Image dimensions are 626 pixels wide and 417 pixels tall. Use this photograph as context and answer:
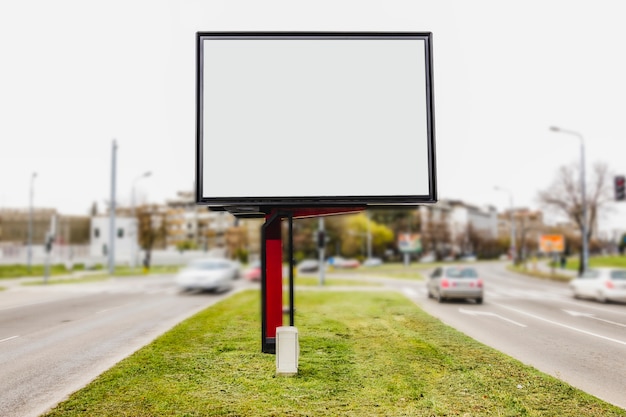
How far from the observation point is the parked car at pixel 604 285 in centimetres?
2025

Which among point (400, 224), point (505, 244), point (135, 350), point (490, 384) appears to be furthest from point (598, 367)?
point (505, 244)

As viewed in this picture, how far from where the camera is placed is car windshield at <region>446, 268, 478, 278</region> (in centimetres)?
2081

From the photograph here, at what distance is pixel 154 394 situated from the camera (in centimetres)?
788

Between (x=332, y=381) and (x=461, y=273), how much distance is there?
44.4 feet

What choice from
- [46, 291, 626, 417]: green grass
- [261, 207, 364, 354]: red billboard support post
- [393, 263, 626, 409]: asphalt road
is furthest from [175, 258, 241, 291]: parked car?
[261, 207, 364, 354]: red billboard support post

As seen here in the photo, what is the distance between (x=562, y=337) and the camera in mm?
12008

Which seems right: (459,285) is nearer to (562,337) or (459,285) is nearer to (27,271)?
(562,337)

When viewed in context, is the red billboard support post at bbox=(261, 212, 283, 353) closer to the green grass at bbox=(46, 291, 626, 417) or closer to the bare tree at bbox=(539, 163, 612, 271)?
the green grass at bbox=(46, 291, 626, 417)

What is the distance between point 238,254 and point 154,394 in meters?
68.4

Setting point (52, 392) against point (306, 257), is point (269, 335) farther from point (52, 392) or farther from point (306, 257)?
point (306, 257)

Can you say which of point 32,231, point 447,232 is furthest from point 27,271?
point 447,232

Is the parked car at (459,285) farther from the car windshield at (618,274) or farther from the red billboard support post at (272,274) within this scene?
the red billboard support post at (272,274)

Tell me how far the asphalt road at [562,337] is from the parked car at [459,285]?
3.83 ft

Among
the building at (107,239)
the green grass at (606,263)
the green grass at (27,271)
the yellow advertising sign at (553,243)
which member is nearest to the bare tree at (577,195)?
the yellow advertising sign at (553,243)
